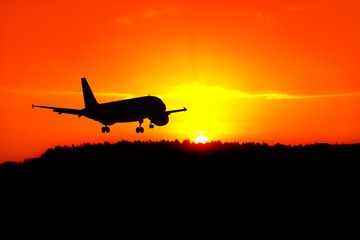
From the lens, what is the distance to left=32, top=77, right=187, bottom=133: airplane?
64.9 meters

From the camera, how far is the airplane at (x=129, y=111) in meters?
64.9

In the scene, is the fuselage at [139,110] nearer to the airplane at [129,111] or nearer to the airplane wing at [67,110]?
the airplane at [129,111]

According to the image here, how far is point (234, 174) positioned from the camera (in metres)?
40.0

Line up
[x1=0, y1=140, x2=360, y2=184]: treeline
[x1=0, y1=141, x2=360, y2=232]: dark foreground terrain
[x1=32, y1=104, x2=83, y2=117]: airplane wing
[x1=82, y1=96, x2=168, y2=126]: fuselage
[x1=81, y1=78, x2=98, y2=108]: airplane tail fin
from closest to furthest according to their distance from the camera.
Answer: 1. [x1=0, y1=141, x2=360, y2=232]: dark foreground terrain
2. [x1=0, y1=140, x2=360, y2=184]: treeline
3. [x1=82, y1=96, x2=168, y2=126]: fuselage
4. [x1=32, y1=104, x2=83, y2=117]: airplane wing
5. [x1=81, y1=78, x2=98, y2=108]: airplane tail fin

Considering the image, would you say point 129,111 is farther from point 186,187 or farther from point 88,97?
point 186,187

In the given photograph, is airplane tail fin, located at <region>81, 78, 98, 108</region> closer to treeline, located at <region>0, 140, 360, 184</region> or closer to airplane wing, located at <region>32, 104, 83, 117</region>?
airplane wing, located at <region>32, 104, 83, 117</region>

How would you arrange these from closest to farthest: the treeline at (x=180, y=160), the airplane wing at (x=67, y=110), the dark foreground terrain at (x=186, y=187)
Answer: the dark foreground terrain at (x=186, y=187) → the treeline at (x=180, y=160) → the airplane wing at (x=67, y=110)

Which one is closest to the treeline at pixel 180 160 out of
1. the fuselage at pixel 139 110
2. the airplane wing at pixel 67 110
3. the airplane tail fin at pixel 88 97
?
the fuselage at pixel 139 110

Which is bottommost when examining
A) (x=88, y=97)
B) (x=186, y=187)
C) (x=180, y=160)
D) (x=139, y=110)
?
(x=186, y=187)

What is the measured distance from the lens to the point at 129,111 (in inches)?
2586

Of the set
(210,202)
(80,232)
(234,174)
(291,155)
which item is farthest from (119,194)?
(291,155)

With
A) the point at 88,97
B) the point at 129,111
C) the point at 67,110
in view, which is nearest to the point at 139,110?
the point at 129,111

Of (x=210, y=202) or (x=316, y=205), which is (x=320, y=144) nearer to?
(x=316, y=205)

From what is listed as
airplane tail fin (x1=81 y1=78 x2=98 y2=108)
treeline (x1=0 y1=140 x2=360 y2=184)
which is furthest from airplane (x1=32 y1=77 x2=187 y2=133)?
treeline (x1=0 y1=140 x2=360 y2=184)
